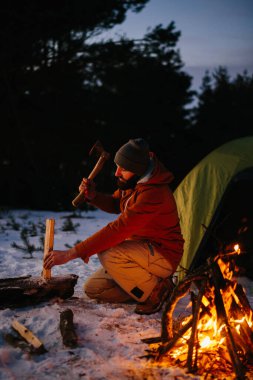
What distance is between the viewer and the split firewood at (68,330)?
2969 millimetres

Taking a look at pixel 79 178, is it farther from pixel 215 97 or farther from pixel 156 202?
pixel 215 97

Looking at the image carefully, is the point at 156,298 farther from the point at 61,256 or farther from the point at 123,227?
the point at 61,256

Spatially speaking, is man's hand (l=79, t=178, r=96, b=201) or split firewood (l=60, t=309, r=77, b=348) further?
man's hand (l=79, t=178, r=96, b=201)

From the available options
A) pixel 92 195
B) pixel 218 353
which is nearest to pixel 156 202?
pixel 92 195

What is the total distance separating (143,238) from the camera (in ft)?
12.8

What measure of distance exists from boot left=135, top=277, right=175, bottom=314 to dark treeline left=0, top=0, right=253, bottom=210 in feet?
28.9

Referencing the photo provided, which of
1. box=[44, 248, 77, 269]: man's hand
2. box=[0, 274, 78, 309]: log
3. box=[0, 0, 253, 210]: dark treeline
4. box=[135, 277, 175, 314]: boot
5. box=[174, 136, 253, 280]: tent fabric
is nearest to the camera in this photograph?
box=[44, 248, 77, 269]: man's hand

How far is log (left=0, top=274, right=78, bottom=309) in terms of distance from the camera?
362 cm

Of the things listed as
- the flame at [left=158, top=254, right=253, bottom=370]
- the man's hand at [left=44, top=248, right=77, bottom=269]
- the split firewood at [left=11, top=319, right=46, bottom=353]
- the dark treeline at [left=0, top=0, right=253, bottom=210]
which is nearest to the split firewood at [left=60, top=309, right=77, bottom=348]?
the split firewood at [left=11, top=319, right=46, bottom=353]

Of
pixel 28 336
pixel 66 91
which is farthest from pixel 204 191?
pixel 66 91

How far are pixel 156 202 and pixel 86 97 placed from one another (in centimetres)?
1106

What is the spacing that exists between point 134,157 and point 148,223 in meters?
0.58

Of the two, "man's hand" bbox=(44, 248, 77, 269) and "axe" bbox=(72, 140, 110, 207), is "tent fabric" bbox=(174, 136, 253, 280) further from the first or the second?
"man's hand" bbox=(44, 248, 77, 269)

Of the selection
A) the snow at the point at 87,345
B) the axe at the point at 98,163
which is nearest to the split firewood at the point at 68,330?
the snow at the point at 87,345
